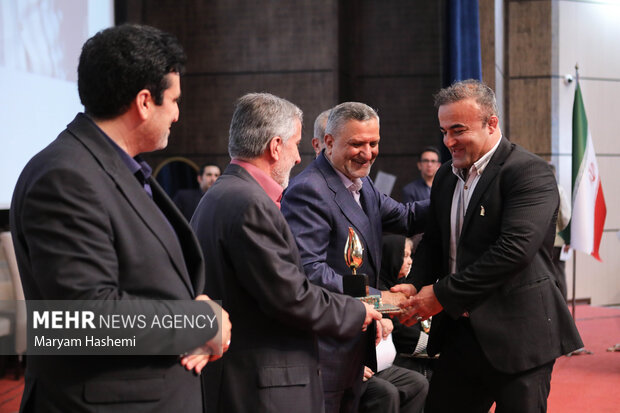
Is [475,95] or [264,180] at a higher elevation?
[475,95]

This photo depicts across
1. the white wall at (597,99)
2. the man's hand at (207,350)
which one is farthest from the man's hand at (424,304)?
the white wall at (597,99)

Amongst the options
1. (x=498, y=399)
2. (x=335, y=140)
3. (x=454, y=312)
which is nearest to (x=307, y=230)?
(x=335, y=140)

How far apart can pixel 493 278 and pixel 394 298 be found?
0.38 metres

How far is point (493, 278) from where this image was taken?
87.2 inches

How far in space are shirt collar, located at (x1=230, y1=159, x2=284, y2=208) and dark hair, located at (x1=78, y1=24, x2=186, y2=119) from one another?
61 cm

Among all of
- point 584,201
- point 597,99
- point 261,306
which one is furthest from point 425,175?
point 261,306

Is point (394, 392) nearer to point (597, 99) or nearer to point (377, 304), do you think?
point (377, 304)

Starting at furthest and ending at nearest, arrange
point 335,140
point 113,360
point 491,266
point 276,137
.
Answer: point 335,140 → point 491,266 → point 276,137 → point 113,360

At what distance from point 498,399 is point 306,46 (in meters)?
5.06

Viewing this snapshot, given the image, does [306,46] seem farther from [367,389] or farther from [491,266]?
[491,266]

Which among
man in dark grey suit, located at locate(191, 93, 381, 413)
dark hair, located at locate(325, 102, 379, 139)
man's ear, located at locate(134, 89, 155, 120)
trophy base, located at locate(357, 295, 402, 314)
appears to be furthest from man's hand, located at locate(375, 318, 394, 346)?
man's ear, located at locate(134, 89, 155, 120)

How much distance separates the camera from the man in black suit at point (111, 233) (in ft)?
4.08

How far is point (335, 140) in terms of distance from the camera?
2609 mm

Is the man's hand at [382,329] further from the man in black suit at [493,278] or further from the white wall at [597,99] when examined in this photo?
the white wall at [597,99]
